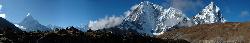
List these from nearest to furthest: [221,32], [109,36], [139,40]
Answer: [109,36] < [139,40] < [221,32]

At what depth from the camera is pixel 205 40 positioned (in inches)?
7003

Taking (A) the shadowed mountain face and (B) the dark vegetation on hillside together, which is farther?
(A) the shadowed mountain face

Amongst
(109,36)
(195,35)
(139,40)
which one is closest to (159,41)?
(139,40)

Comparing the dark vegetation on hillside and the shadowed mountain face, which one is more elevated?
the shadowed mountain face

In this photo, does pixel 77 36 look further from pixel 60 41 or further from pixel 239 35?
pixel 239 35

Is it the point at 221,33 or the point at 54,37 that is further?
the point at 221,33

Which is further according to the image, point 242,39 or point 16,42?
point 242,39

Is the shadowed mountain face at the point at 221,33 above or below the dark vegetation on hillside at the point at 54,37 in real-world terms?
above

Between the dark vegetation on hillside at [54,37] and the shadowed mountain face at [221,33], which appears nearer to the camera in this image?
the dark vegetation on hillside at [54,37]

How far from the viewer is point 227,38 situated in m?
171

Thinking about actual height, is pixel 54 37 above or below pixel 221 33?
below

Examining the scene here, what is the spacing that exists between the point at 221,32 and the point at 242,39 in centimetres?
1231

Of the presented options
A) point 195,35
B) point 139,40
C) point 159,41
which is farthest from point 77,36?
point 195,35

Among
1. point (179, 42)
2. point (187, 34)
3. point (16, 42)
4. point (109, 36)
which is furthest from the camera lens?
point (187, 34)
